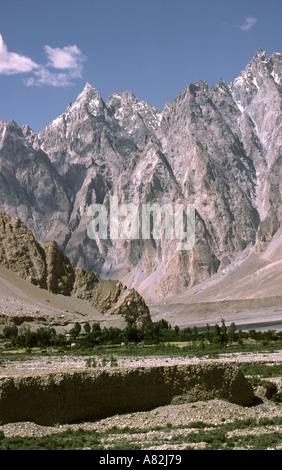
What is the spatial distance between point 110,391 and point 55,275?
301 feet

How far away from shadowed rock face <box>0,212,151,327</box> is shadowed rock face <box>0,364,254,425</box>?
256ft

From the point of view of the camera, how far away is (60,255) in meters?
124

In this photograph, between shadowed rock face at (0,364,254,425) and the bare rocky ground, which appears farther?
shadowed rock face at (0,364,254,425)

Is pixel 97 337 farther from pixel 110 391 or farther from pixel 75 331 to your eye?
pixel 110 391

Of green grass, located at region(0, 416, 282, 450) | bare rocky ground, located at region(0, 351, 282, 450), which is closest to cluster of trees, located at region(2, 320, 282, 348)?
bare rocky ground, located at region(0, 351, 282, 450)

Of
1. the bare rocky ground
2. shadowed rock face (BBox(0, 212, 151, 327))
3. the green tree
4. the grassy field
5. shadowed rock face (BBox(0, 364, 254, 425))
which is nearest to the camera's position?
the grassy field

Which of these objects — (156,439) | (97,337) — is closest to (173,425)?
(156,439)

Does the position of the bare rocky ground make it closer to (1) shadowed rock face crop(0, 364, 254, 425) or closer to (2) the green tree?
(1) shadowed rock face crop(0, 364, 254, 425)

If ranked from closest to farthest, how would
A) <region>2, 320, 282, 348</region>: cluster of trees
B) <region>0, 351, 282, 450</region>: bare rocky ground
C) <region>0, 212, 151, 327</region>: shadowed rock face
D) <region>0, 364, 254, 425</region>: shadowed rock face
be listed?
1. <region>0, 351, 282, 450</region>: bare rocky ground
2. <region>0, 364, 254, 425</region>: shadowed rock face
3. <region>2, 320, 282, 348</region>: cluster of trees
4. <region>0, 212, 151, 327</region>: shadowed rock face

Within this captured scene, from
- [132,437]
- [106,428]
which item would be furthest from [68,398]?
[132,437]

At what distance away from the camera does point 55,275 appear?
11519cm

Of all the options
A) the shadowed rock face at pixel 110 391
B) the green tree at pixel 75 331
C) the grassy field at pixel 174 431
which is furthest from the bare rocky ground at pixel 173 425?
the green tree at pixel 75 331

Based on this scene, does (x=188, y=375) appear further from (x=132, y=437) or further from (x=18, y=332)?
(x=18, y=332)

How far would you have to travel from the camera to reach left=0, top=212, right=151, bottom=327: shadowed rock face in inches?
4326
